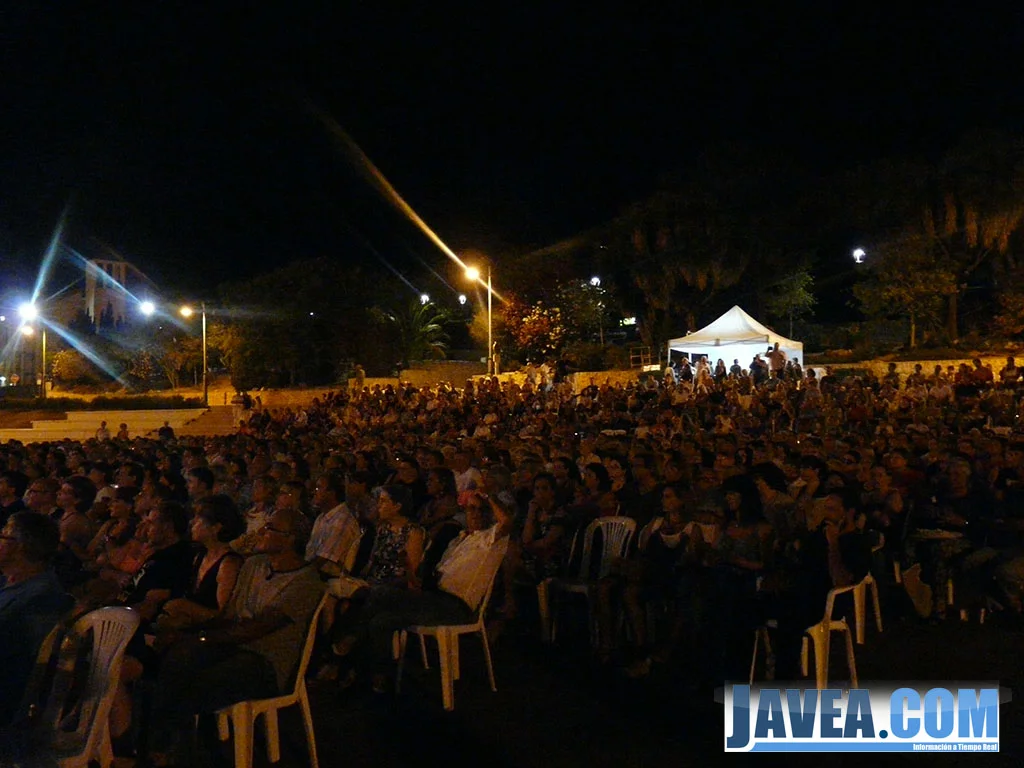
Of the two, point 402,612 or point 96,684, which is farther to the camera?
point 402,612

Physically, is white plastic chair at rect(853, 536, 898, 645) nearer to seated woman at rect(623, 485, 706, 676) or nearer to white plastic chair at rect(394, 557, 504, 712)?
seated woman at rect(623, 485, 706, 676)

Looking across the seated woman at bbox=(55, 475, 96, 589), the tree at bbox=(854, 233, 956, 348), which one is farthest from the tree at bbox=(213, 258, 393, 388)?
the seated woman at bbox=(55, 475, 96, 589)

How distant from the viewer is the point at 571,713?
4.72 meters

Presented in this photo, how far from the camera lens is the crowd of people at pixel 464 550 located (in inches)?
157

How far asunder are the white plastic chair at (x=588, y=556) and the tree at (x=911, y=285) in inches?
1012

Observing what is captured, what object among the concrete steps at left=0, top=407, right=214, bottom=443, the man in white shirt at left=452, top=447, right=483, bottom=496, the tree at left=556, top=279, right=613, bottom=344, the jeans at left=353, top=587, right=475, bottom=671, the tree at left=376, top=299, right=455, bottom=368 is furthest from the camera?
the tree at left=376, top=299, right=455, bottom=368

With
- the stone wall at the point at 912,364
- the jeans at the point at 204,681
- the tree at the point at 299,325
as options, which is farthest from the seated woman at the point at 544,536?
the tree at the point at 299,325

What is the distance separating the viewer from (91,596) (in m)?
4.20

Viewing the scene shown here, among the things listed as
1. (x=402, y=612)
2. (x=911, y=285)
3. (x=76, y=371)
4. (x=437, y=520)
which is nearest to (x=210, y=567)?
(x=402, y=612)

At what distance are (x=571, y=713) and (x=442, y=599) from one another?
0.86 meters

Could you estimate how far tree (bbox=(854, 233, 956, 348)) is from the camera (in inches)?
1136

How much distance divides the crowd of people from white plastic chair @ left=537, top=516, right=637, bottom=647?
0.06 metres

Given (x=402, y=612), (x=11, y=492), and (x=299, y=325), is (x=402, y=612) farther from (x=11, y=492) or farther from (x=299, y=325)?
(x=299, y=325)

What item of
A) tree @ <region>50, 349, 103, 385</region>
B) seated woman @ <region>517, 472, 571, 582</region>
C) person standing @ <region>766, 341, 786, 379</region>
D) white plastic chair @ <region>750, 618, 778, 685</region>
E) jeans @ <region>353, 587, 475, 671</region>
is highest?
tree @ <region>50, 349, 103, 385</region>
